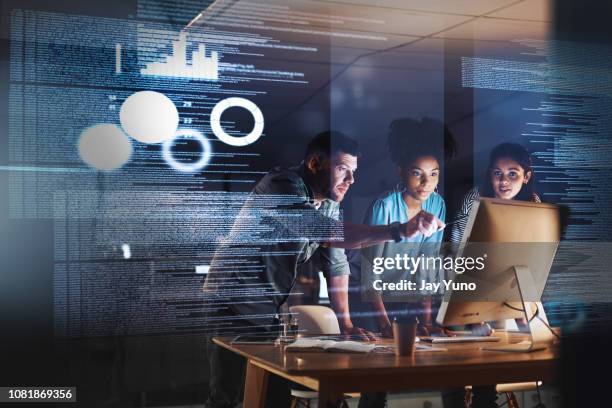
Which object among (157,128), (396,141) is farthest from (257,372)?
(396,141)

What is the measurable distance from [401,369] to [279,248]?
53.9 inches

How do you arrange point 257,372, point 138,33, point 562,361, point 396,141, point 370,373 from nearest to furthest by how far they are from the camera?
point 562,361 → point 370,373 → point 257,372 → point 138,33 → point 396,141

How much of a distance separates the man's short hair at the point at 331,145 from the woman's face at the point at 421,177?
0.30 metres

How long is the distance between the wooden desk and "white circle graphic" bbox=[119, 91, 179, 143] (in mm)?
1101

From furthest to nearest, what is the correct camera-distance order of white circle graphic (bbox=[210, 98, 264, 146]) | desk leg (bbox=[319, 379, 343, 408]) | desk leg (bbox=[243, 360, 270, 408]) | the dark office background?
white circle graphic (bbox=[210, 98, 264, 146]) < the dark office background < desk leg (bbox=[243, 360, 270, 408]) < desk leg (bbox=[319, 379, 343, 408])

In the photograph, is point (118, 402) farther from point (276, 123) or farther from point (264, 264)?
point (276, 123)

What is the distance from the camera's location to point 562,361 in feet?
4.83

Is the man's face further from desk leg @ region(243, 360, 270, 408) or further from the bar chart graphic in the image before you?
desk leg @ region(243, 360, 270, 408)

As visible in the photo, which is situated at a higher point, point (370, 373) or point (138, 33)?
point (138, 33)

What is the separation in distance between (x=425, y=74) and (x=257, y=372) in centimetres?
173

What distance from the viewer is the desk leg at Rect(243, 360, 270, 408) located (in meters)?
2.81

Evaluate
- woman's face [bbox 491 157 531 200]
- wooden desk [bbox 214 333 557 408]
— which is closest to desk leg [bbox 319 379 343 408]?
wooden desk [bbox 214 333 557 408]

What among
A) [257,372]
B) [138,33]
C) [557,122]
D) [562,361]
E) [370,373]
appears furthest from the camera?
[557,122]

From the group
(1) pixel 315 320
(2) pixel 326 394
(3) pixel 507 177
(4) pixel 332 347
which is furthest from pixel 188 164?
(3) pixel 507 177
